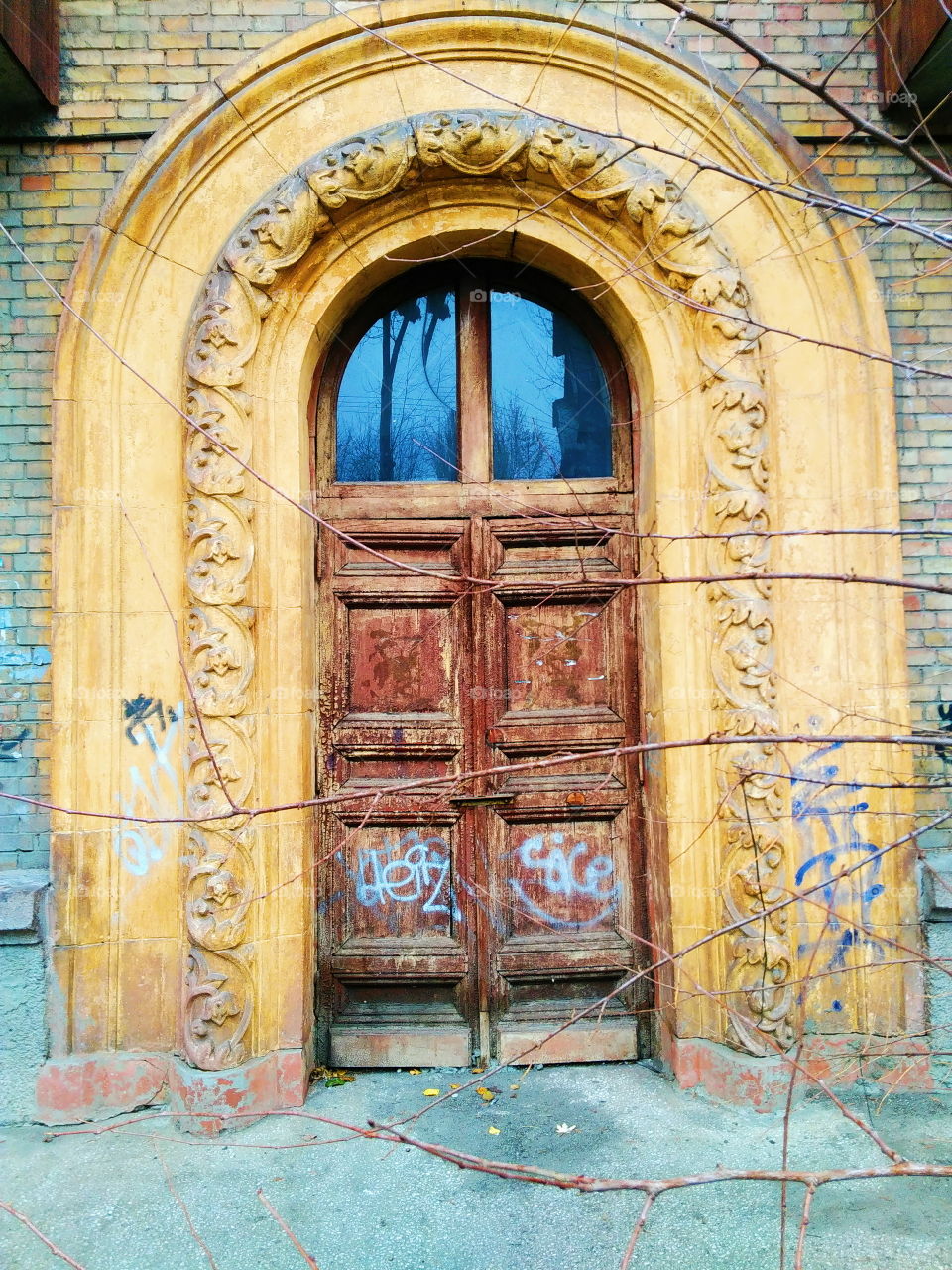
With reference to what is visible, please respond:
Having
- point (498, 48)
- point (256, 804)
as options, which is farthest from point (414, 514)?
point (498, 48)

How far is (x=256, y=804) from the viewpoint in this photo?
3.92 m

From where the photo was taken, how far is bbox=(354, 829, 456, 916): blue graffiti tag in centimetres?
430

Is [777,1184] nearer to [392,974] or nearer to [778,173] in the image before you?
[392,974]

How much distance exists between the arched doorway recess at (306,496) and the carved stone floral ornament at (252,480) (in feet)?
0.04

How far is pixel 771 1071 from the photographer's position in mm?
3770

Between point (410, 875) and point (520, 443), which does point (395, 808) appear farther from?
point (520, 443)

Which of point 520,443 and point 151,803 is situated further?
point 520,443

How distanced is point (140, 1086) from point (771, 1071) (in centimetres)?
260

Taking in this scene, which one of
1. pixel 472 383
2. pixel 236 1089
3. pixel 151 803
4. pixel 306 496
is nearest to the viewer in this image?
pixel 236 1089

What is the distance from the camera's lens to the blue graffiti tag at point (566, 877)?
14.1 ft

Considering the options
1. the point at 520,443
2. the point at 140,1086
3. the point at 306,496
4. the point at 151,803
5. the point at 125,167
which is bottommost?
the point at 140,1086

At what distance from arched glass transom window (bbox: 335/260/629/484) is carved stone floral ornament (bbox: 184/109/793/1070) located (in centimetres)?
53

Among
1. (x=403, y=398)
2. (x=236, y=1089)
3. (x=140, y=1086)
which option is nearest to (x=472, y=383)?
(x=403, y=398)

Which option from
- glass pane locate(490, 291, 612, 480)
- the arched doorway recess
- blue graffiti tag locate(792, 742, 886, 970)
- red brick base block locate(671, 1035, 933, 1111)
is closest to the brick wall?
the arched doorway recess
